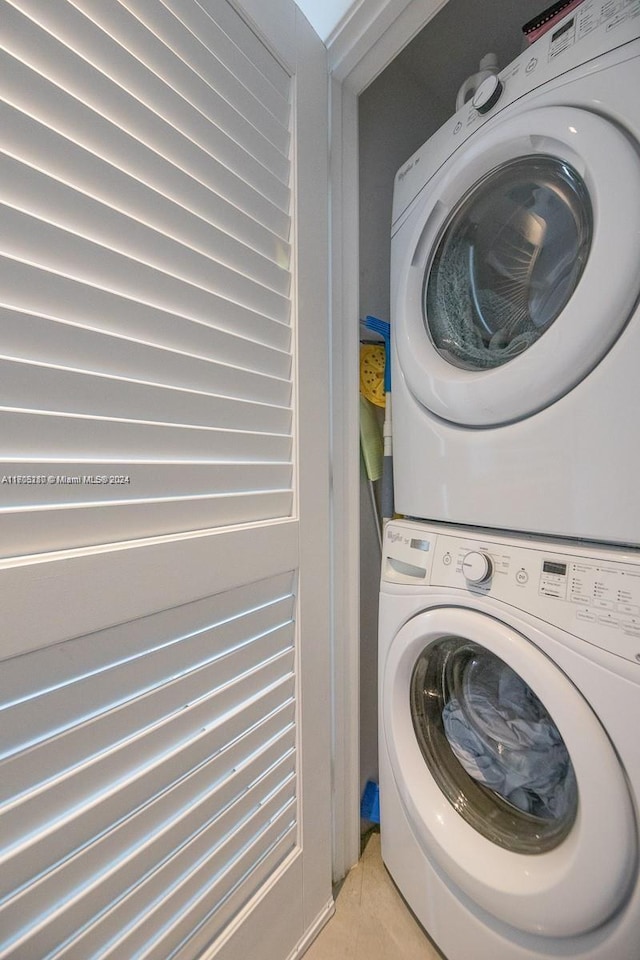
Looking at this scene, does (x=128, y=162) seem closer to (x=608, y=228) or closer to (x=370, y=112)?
(x=608, y=228)

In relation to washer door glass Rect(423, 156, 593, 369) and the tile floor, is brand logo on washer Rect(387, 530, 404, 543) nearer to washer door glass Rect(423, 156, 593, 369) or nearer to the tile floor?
washer door glass Rect(423, 156, 593, 369)

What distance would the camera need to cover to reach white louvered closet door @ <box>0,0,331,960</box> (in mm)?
423

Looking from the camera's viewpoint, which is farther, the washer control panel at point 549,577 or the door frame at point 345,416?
the door frame at point 345,416

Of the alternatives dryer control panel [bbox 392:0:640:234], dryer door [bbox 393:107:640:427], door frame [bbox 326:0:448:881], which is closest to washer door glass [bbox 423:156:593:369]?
dryer door [bbox 393:107:640:427]

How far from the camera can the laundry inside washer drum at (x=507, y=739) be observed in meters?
0.67

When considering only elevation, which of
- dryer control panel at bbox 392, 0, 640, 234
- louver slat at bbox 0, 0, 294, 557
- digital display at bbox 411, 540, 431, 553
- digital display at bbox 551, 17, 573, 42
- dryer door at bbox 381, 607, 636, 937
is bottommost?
dryer door at bbox 381, 607, 636, 937

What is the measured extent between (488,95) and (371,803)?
63.7 inches

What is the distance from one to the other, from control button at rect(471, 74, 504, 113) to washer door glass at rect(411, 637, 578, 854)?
3.30 feet

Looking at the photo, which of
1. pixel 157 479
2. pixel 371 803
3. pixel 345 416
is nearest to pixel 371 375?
pixel 345 416

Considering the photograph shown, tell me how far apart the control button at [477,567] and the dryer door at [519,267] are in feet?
0.78

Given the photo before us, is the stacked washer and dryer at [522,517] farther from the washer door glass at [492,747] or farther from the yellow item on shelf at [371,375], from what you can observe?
→ the yellow item on shelf at [371,375]

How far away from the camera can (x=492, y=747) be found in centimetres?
77

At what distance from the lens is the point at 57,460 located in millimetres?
449

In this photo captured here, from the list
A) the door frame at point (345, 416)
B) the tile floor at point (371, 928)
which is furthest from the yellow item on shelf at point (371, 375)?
the tile floor at point (371, 928)
